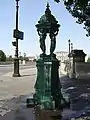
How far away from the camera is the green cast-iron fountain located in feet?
35.5

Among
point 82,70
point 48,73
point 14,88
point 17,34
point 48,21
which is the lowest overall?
point 14,88

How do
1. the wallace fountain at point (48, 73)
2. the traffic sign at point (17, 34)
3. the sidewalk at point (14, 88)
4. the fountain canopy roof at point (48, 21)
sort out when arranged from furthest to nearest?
the traffic sign at point (17, 34) < the sidewalk at point (14, 88) < the fountain canopy roof at point (48, 21) < the wallace fountain at point (48, 73)

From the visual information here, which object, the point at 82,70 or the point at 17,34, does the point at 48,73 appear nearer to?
the point at 17,34

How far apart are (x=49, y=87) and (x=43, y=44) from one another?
1425mm

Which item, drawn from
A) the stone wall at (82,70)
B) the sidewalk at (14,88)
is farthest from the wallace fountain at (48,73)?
the stone wall at (82,70)

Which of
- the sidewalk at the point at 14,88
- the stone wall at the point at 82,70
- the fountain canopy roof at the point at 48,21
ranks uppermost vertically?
the fountain canopy roof at the point at 48,21

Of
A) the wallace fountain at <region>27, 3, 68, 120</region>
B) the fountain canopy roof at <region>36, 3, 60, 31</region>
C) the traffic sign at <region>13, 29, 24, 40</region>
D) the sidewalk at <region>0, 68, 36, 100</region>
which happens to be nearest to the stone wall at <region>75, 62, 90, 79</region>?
the traffic sign at <region>13, 29, 24, 40</region>

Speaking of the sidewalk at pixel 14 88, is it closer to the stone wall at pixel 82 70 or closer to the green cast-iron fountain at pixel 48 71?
the green cast-iron fountain at pixel 48 71

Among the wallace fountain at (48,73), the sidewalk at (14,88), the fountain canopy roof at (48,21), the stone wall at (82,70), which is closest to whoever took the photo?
the wallace fountain at (48,73)

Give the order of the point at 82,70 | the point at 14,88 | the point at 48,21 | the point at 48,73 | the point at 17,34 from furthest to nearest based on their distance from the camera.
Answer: the point at 82,70
the point at 17,34
the point at 14,88
the point at 48,21
the point at 48,73

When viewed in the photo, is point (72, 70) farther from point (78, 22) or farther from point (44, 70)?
point (44, 70)

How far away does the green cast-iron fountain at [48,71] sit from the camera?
35.5 feet

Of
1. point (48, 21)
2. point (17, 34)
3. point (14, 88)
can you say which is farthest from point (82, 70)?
point (48, 21)

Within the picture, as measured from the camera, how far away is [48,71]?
10.9 metres
